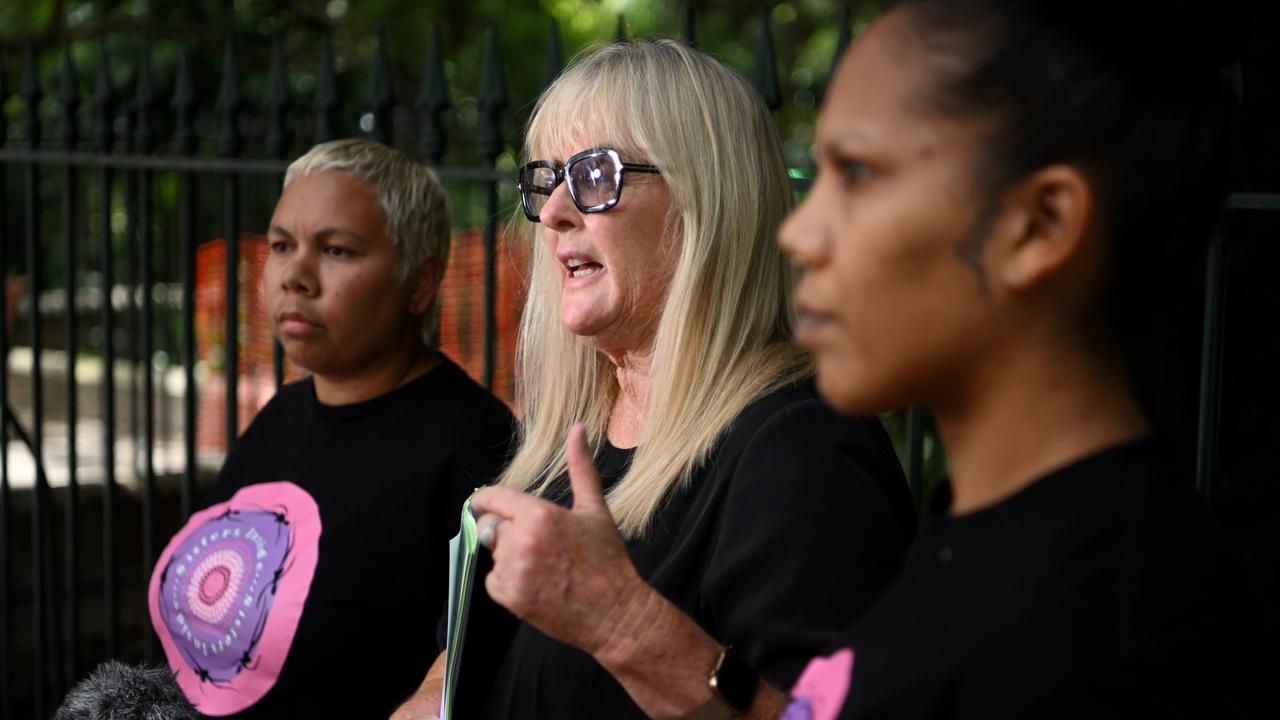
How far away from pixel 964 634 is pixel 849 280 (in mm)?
263

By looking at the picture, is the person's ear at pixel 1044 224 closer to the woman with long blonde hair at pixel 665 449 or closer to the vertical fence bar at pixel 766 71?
the woman with long blonde hair at pixel 665 449

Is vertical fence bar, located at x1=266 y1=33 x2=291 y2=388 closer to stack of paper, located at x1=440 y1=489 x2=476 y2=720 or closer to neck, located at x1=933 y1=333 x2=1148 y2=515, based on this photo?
stack of paper, located at x1=440 y1=489 x2=476 y2=720

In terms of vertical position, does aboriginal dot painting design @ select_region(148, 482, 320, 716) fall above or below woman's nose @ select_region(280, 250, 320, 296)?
below

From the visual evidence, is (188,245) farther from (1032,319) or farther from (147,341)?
(1032,319)

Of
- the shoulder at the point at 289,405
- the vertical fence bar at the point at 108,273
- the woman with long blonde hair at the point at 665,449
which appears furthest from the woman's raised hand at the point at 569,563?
the vertical fence bar at the point at 108,273

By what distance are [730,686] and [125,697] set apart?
1.00m

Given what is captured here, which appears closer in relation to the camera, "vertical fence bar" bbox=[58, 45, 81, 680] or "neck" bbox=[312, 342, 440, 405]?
"neck" bbox=[312, 342, 440, 405]

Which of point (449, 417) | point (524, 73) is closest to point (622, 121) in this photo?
point (449, 417)

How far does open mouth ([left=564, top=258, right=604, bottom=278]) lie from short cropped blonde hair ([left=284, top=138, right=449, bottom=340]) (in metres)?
0.95

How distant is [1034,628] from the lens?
959 mm

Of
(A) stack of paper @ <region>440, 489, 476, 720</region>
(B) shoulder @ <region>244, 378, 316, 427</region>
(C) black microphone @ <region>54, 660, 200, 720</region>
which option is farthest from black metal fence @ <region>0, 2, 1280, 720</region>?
(C) black microphone @ <region>54, 660, 200, 720</region>

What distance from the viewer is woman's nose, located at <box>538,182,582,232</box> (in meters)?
2.09

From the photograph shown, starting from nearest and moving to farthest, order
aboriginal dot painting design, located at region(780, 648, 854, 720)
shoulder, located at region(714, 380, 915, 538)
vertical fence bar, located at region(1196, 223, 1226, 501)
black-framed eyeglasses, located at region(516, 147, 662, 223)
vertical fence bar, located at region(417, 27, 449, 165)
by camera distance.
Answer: aboriginal dot painting design, located at region(780, 648, 854, 720) → shoulder, located at region(714, 380, 915, 538) → black-framed eyeglasses, located at region(516, 147, 662, 223) → vertical fence bar, located at region(1196, 223, 1226, 501) → vertical fence bar, located at region(417, 27, 449, 165)

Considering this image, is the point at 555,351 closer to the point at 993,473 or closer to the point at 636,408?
the point at 636,408
